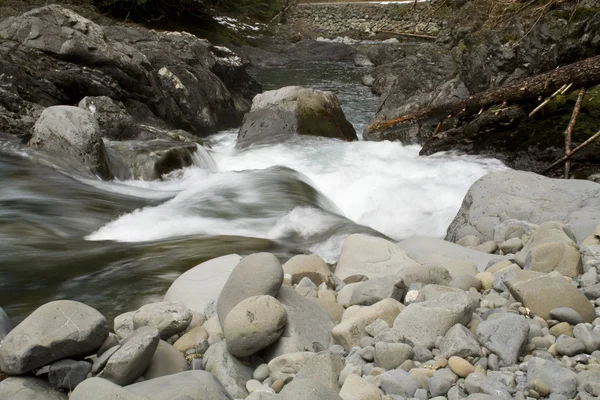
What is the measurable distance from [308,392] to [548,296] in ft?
4.90

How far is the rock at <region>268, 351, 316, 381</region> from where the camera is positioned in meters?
2.94

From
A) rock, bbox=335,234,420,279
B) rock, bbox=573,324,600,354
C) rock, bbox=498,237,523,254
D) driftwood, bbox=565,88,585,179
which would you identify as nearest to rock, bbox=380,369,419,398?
rock, bbox=573,324,600,354

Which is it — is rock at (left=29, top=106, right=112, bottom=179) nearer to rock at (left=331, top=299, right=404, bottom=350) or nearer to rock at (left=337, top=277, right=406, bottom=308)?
rock at (left=337, top=277, right=406, bottom=308)

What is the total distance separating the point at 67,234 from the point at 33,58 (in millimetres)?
5872

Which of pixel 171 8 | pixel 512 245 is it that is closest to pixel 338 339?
pixel 512 245

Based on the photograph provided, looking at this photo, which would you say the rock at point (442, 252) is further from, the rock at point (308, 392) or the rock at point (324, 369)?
the rock at point (308, 392)

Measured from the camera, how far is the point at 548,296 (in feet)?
10.6

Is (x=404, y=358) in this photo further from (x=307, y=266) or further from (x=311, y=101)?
(x=311, y=101)

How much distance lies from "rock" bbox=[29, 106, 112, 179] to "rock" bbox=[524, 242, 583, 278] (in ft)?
19.0

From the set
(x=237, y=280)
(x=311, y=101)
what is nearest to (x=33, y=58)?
(x=311, y=101)

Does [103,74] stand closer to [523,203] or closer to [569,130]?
[569,130]

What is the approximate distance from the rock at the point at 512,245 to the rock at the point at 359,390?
239cm

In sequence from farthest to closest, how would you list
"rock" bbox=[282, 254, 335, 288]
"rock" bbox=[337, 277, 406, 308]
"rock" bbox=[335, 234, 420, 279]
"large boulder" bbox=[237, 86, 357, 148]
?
"large boulder" bbox=[237, 86, 357, 148] < "rock" bbox=[335, 234, 420, 279] < "rock" bbox=[282, 254, 335, 288] < "rock" bbox=[337, 277, 406, 308]

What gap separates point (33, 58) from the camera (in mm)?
10547
